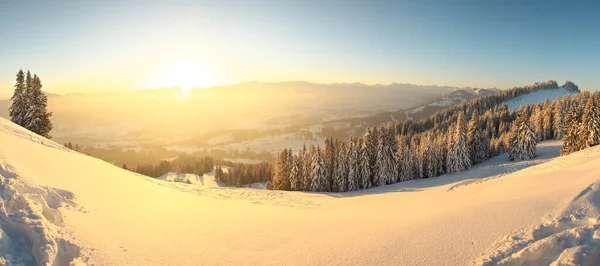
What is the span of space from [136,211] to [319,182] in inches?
1479

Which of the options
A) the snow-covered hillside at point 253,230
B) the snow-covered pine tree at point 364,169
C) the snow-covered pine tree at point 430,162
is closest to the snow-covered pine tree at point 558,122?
the snow-covered pine tree at point 430,162

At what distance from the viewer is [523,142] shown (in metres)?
48.9

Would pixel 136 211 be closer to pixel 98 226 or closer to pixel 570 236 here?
pixel 98 226

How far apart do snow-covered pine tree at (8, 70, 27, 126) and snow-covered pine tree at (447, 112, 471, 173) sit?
6954 cm

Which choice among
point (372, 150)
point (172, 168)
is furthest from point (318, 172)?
point (172, 168)

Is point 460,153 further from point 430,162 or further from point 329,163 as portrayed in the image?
point 329,163

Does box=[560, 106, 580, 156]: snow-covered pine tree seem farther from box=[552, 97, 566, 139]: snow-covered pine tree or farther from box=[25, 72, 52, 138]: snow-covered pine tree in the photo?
box=[25, 72, 52, 138]: snow-covered pine tree

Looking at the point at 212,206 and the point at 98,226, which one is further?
the point at 212,206

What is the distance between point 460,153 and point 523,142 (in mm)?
10875

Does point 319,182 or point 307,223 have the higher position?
point 307,223

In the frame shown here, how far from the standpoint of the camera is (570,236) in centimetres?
821

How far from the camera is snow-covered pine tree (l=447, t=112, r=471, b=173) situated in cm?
4962

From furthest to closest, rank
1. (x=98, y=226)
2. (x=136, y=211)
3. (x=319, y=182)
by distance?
(x=319, y=182)
(x=136, y=211)
(x=98, y=226)

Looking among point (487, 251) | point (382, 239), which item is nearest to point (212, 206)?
point (382, 239)
